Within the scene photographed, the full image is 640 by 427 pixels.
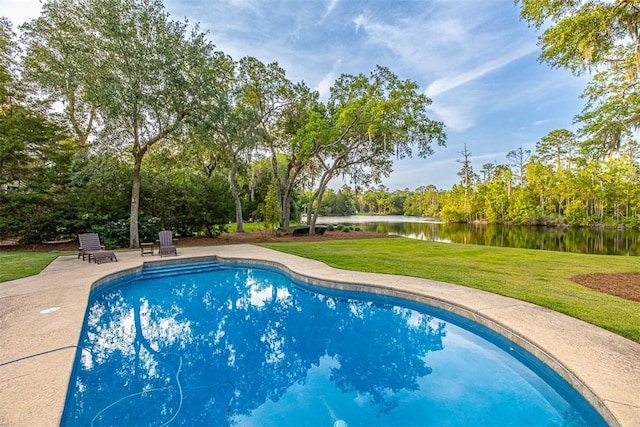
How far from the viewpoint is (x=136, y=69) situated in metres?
8.89

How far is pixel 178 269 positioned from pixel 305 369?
230 inches

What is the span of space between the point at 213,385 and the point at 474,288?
4.49 m

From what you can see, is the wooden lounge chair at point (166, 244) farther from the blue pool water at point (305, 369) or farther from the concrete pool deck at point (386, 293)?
the blue pool water at point (305, 369)

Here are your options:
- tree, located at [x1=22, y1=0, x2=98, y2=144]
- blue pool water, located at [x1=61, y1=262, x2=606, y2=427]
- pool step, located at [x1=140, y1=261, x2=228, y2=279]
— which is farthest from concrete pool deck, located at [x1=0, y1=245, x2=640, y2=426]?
tree, located at [x1=22, y1=0, x2=98, y2=144]

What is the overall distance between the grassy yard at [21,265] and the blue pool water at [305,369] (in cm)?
230

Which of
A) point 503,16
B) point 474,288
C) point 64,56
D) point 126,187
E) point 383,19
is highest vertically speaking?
point 383,19

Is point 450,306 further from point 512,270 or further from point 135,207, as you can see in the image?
point 135,207

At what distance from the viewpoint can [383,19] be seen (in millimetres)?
10484

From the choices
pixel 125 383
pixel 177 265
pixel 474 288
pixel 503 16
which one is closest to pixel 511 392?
pixel 474 288

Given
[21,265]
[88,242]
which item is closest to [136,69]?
[88,242]

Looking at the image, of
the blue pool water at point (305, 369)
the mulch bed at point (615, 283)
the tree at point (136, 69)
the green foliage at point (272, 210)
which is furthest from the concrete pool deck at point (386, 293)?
the green foliage at point (272, 210)

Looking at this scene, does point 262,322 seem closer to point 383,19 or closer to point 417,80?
point 383,19

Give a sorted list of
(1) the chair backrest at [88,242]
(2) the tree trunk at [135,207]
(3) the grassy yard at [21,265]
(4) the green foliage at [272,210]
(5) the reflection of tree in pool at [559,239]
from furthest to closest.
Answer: (4) the green foliage at [272,210], (5) the reflection of tree in pool at [559,239], (2) the tree trunk at [135,207], (1) the chair backrest at [88,242], (3) the grassy yard at [21,265]

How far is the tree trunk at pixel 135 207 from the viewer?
33.3ft
